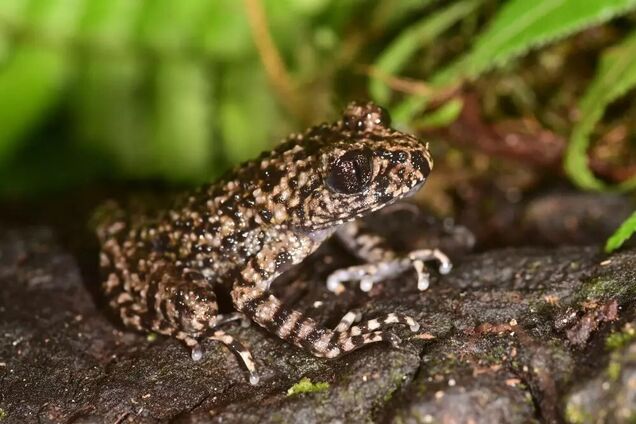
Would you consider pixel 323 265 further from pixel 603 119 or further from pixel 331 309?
pixel 603 119

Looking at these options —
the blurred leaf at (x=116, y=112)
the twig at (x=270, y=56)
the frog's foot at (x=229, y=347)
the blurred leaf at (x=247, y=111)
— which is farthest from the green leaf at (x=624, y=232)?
the blurred leaf at (x=116, y=112)

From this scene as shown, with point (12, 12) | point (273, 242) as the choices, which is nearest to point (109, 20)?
point (12, 12)

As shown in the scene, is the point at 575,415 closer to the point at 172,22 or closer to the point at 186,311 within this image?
the point at 186,311

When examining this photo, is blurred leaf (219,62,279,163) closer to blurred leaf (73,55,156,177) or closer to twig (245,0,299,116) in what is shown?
twig (245,0,299,116)

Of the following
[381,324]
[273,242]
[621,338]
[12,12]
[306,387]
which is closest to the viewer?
[621,338]

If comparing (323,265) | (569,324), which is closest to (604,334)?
(569,324)

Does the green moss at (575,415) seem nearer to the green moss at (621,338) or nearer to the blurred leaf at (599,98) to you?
the green moss at (621,338)
